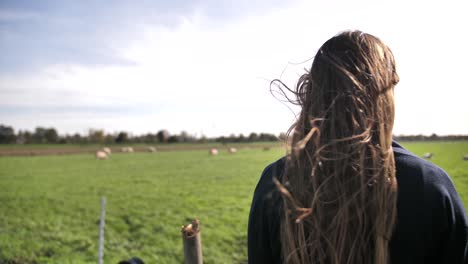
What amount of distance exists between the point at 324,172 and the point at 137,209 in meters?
11.6

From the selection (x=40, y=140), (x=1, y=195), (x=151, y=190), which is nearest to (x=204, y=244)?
(x=151, y=190)

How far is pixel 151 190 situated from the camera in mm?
16531

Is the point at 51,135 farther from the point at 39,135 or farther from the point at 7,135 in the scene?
the point at 7,135

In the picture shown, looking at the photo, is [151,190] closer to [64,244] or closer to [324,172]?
[64,244]

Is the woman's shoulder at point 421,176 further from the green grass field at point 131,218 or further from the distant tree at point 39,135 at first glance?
the distant tree at point 39,135

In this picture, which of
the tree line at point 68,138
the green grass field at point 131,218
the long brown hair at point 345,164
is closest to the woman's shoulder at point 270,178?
the long brown hair at point 345,164

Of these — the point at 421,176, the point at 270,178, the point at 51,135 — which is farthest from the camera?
the point at 51,135

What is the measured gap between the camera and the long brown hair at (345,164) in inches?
55.7

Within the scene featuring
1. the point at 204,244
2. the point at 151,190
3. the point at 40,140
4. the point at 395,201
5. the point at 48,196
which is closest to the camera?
the point at 395,201

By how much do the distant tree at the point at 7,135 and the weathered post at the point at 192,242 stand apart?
98950 mm

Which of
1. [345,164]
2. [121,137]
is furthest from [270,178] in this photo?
[121,137]

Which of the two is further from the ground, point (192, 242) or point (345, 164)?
point (345, 164)

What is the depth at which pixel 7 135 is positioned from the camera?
88.2 metres

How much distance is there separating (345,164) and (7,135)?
10579 centimetres
